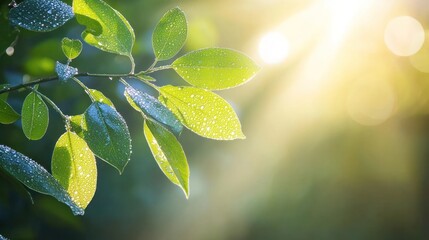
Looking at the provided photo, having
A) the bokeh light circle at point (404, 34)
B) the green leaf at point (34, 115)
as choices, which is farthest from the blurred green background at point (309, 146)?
the green leaf at point (34, 115)

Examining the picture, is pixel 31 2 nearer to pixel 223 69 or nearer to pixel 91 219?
pixel 223 69

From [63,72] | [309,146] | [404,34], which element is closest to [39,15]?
[63,72]

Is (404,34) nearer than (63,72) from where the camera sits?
No

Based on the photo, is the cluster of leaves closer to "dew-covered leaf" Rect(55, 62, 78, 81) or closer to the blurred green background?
"dew-covered leaf" Rect(55, 62, 78, 81)

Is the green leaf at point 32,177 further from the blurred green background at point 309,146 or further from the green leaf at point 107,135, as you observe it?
the blurred green background at point 309,146

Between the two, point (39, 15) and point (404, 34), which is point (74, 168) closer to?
point (39, 15)
